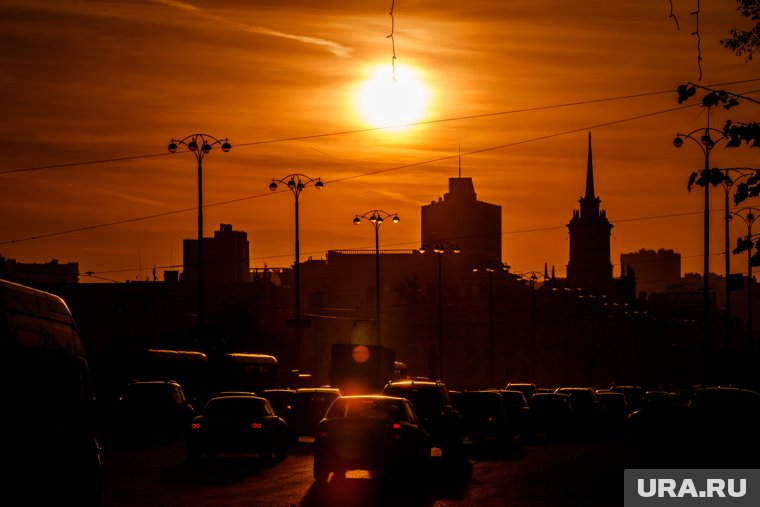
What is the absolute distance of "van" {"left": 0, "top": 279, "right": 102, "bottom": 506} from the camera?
12.8 metres

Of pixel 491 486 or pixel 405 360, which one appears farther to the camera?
pixel 405 360

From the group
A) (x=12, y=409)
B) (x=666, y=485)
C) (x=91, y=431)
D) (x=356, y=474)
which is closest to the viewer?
(x=12, y=409)

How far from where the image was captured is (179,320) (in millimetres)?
134750

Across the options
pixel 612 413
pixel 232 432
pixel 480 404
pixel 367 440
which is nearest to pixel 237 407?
pixel 232 432

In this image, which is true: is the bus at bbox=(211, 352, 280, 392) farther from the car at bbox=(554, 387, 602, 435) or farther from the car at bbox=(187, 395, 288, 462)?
the car at bbox=(187, 395, 288, 462)

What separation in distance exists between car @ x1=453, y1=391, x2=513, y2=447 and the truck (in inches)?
1029

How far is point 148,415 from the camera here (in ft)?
122

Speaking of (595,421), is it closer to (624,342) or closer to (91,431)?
(91,431)

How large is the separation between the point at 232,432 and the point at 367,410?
17.9 ft

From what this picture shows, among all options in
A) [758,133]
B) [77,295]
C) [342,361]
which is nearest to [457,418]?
[758,133]

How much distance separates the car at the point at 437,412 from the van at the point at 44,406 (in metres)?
16.1

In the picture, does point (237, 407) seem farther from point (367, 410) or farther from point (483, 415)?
point (483, 415)

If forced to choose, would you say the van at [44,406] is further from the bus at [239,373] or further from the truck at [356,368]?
the truck at [356,368]

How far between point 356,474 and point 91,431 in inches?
442
